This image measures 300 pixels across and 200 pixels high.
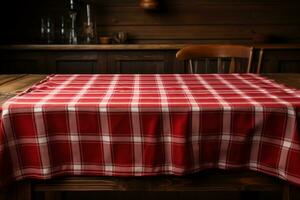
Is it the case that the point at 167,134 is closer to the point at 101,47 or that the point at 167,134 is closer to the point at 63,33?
the point at 101,47

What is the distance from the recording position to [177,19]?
126 inches

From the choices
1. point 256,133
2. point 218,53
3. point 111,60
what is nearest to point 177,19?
point 111,60

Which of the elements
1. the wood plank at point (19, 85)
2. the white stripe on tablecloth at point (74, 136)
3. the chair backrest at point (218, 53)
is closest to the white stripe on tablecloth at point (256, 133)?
the white stripe on tablecloth at point (74, 136)

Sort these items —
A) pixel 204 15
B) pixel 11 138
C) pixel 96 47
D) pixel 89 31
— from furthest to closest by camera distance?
pixel 204 15 < pixel 89 31 < pixel 96 47 < pixel 11 138

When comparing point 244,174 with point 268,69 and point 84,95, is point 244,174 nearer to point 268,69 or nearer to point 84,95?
point 84,95

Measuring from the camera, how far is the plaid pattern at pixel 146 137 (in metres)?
0.98

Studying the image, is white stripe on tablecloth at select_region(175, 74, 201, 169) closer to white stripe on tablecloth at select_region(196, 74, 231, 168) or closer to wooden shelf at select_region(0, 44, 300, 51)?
white stripe on tablecloth at select_region(196, 74, 231, 168)

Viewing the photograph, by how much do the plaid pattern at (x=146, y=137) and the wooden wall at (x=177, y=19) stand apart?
7.37 feet

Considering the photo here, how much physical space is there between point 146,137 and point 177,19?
7.68 ft

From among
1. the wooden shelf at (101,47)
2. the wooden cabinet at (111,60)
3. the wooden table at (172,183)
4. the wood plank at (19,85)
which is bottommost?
the wooden cabinet at (111,60)

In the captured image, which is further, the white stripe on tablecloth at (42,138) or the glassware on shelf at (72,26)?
the glassware on shelf at (72,26)

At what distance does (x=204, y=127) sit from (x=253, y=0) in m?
2.44

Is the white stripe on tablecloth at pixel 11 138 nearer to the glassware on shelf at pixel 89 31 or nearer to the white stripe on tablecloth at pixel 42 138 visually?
the white stripe on tablecloth at pixel 42 138

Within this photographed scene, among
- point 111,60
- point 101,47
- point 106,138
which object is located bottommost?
point 111,60
